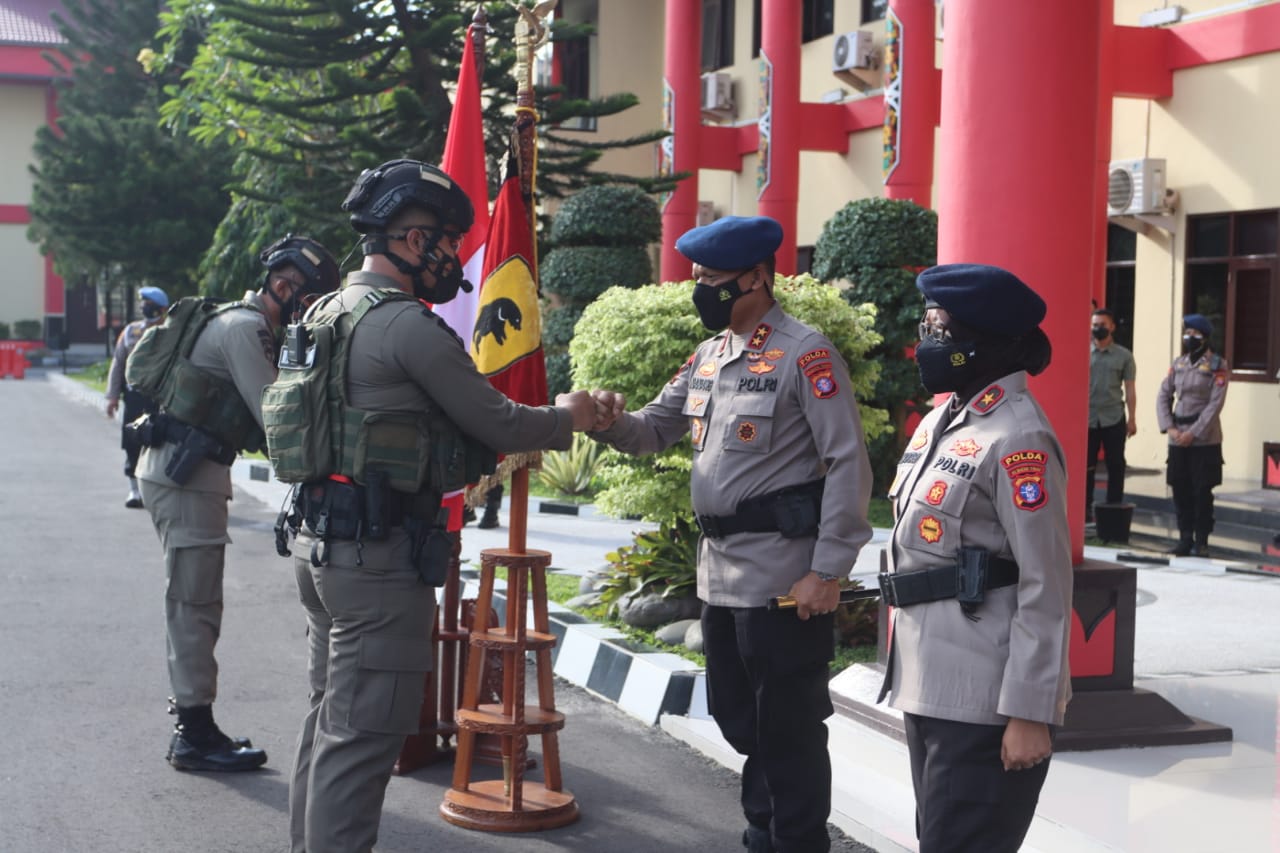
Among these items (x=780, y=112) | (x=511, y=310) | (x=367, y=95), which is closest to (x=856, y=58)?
(x=780, y=112)

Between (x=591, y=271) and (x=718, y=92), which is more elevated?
(x=718, y=92)

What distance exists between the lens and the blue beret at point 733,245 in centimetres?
435

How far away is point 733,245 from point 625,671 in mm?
2853

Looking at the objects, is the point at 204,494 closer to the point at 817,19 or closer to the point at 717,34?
the point at 817,19

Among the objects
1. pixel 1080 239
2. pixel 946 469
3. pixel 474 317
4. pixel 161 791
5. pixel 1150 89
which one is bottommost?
pixel 161 791

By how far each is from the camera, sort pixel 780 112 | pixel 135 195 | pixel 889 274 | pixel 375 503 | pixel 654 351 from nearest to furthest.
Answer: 1. pixel 375 503
2. pixel 654 351
3. pixel 889 274
4. pixel 780 112
5. pixel 135 195

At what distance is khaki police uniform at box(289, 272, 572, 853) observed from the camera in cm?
377

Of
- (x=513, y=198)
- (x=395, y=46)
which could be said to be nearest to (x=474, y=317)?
(x=513, y=198)

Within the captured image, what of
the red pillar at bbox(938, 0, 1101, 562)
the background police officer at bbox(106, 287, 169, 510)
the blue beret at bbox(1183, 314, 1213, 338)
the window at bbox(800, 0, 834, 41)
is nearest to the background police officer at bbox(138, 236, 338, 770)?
the red pillar at bbox(938, 0, 1101, 562)

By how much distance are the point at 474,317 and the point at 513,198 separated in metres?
0.47

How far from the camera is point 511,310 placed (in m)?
5.12

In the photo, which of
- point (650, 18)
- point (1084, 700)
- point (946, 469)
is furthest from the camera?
point (650, 18)

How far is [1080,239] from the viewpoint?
19.0 feet

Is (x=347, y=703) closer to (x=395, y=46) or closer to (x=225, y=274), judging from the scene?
(x=395, y=46)
